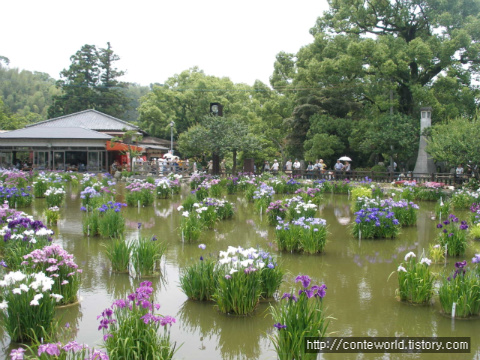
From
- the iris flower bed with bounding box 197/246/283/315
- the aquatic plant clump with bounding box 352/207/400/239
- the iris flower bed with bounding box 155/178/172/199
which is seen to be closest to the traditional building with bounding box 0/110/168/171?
the iris flower bed with bounding box 155/178/172/199

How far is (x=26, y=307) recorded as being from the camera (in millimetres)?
4629

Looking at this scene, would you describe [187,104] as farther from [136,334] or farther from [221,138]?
[136,334]

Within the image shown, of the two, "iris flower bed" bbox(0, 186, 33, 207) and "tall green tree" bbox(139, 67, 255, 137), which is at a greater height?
"tall green tree" bbox(139, 67, 255, 137)

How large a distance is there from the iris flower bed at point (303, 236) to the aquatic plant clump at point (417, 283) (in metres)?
2.64

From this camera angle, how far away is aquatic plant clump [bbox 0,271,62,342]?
4.61 metres

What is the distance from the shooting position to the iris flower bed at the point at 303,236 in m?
8.65

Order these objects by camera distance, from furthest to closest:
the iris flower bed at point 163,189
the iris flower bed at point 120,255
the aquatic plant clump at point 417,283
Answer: the iris flower bed at point 163,189 → the iris flower bed at point 120,255 → the aquatic plant clump at point 417,283

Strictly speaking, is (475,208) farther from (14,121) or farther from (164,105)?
(14,121)

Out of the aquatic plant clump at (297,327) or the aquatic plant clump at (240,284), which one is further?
the aquatic plant clump at (240,284)

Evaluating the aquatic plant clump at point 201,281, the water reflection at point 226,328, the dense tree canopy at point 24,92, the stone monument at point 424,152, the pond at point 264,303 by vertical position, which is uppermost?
the dense tree canopy at point 24,92

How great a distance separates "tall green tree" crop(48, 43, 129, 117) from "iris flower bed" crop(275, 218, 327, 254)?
5029 cm

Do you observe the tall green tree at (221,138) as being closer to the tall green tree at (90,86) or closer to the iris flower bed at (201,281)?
the iris flower bed at (201,281)

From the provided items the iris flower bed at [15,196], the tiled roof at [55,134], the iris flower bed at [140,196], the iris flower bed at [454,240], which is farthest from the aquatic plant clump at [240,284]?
the tiled roof at [55,134]

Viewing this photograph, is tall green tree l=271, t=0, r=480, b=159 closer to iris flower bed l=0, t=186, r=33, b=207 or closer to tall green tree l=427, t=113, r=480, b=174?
tall green tree l=427, t=113, r=480, b=174
